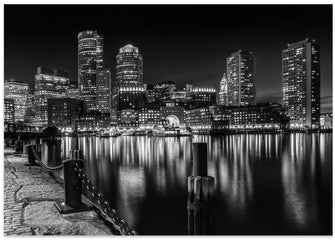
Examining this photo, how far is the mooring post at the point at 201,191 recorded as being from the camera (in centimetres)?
884

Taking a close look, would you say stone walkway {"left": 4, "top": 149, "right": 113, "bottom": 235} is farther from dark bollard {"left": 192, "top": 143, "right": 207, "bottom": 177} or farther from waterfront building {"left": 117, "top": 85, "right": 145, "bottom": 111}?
waterfront building {"left": 117, "top": 85, "right": 145, "bottom": 111}

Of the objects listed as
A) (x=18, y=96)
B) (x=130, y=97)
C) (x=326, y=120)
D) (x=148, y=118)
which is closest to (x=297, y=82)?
(x=326, y=120)

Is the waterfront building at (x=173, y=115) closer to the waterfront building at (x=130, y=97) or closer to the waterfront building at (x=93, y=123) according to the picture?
the waterfront building at (x=93, y=123)

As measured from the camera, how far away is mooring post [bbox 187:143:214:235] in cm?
884

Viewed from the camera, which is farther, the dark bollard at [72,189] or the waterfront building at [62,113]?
the waterfront building at [62,113]

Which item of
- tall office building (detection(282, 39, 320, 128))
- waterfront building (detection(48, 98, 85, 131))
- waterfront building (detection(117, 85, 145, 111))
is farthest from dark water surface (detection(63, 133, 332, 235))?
waterfront building (detection(117, 85, 145, 111))

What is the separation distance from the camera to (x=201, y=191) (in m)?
9.00

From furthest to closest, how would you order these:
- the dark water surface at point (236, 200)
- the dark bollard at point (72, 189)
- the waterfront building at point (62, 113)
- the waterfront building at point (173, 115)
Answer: the waterfront building at point (62, 113) < the waterfront building at point (173, 115) < the dark water surface at point (236, 200) < the dark bollard at point (72, 189)

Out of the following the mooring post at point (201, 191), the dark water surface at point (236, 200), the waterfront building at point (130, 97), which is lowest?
the dark water surface at point (236, 200)

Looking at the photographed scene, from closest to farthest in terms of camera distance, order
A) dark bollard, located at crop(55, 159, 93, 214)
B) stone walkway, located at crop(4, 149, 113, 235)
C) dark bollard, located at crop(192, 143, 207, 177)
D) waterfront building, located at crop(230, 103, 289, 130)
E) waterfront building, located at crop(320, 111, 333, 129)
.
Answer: stone walkway, located at crop(4, 149, 113, 235)
dark bollard, located at crop(55, 159, 93, 214)
dark bollard, located at crop(192, 143, 207, 177)
waterfront building, located at crop(320, 111, 333, 129)
waterfront building, located at crop(230, 103, 289, 130)

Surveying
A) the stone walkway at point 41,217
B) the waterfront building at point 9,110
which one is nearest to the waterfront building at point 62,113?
the waterfront building at point 9,110

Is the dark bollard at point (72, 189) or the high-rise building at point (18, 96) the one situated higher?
the high-rise building at point (18, 96)

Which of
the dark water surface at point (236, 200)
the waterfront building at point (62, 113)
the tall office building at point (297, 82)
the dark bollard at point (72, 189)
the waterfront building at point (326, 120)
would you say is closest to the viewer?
the dark bollard at point (72, 189)
